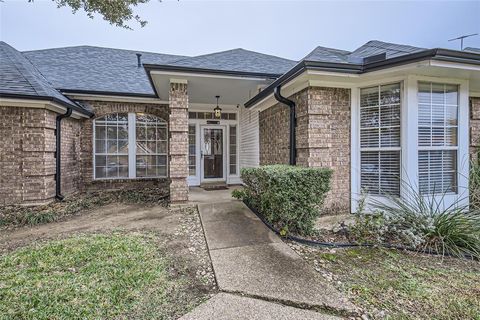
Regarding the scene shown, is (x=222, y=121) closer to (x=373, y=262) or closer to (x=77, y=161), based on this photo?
(x=77, y=161)

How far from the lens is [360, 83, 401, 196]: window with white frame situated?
178 inches

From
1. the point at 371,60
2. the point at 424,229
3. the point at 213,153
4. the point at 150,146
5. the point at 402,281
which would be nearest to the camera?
the point at 402,281

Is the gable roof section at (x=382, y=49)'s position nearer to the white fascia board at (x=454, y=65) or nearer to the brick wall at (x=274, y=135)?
the white fascia board at (x=454, y=65)

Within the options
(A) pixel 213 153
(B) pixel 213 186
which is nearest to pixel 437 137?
(B) pixel 213 186

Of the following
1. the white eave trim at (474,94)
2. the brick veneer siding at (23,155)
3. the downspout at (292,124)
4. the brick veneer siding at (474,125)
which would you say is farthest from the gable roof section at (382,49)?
the brick veneer siding at (23,155)

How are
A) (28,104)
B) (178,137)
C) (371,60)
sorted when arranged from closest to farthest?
1. (371,60)
2. (28,104)
3. (178,137)

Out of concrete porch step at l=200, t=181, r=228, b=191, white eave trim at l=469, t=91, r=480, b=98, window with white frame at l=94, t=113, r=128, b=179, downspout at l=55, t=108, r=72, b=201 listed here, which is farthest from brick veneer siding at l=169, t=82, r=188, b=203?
white eave trim at l=469, t=91, r=480, b=98

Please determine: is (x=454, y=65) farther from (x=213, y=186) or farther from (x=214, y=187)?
(x=213, y=186)

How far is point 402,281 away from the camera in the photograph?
255cm

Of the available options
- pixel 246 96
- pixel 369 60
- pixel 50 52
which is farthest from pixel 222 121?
pixel 50 52

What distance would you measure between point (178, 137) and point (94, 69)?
5762 mm

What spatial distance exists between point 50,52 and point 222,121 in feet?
24.1

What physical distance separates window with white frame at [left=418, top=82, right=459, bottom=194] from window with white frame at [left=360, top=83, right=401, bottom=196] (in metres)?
0.40

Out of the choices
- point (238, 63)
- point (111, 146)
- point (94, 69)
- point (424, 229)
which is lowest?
point (424, 229)
